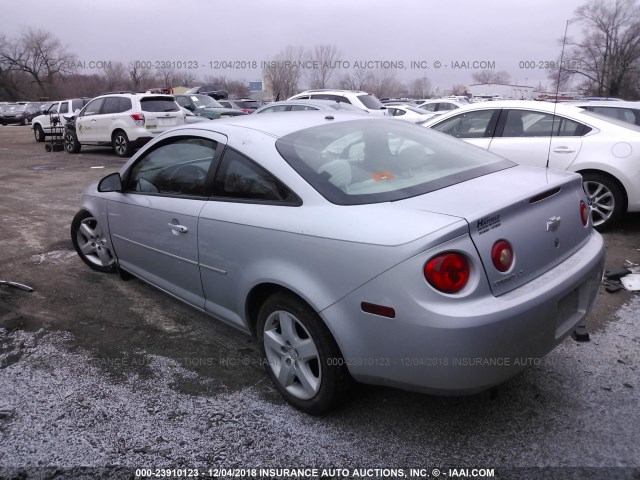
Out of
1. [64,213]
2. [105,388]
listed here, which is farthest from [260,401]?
[64,213]

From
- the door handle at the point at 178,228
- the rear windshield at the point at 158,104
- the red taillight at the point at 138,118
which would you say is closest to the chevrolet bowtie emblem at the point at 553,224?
the door handle at the point at 178,228

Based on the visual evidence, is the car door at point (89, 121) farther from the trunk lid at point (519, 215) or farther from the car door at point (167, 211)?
the trunk lid at point (519, 215)

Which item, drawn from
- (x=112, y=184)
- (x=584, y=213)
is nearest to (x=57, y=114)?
(x=112, y=184)

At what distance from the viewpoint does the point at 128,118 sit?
13.2m

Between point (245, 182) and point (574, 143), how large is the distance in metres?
4.45

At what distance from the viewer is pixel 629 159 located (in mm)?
5414

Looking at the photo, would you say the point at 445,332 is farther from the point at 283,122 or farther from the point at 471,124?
the point at 471,124

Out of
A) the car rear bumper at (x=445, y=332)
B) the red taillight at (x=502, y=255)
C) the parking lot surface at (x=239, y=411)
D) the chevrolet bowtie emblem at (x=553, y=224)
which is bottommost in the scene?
the parking lot surface at (x=239, y=411)

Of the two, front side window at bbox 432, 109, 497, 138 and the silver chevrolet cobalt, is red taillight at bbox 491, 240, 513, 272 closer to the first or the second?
the silver chevrolet cobalt

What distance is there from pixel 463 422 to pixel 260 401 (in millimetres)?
1102

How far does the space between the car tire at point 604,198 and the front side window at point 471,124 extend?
4.27 ft

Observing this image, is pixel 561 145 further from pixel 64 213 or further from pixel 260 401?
pixel 64 213

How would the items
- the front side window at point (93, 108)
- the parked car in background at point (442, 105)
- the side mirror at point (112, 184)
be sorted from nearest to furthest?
1. the side mirror at point (112, 184)
2. the front side window at point (93, 108)
3. the parked car in background at point (442, 105)

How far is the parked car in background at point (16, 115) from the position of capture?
115 ft
